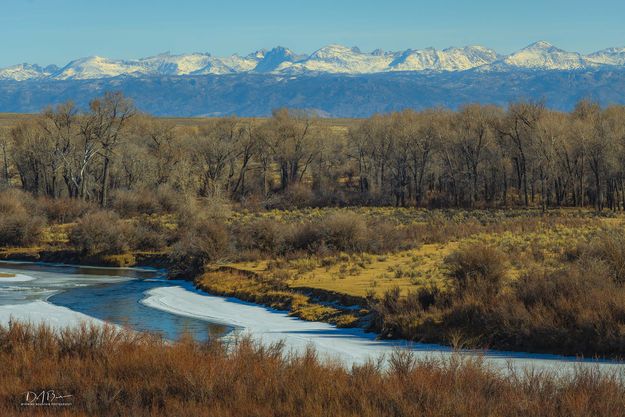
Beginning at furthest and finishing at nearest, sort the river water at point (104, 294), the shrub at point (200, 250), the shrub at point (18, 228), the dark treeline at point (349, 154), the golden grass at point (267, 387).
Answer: the dark treeline at point (349, 154) < the shrub at point (18, 228) < the shrub at point (200, 250) < the river water at point (104, 294) < the golden grass at point (267, 387)

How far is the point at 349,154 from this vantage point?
315ft

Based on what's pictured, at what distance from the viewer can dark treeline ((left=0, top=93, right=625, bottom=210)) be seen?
74.2m

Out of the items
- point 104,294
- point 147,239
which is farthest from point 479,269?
point 147,239

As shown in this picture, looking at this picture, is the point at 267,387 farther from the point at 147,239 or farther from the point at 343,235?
the point at 147,239

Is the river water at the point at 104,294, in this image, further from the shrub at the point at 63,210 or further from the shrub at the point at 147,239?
the shrub at the point at 63,210

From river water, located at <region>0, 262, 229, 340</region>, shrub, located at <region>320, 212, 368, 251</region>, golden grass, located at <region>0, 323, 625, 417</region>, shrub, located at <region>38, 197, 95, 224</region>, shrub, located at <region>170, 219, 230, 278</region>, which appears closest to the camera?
golden grass, located at <region>0, 323, 625, 417</region>

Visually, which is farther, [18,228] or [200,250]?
[18,228]

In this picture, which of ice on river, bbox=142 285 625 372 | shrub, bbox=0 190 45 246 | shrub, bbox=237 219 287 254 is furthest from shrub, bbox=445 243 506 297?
shrub, bbox=0 190 45 246

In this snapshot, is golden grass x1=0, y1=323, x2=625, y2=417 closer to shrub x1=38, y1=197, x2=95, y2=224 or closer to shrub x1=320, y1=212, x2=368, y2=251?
shrub x1=320, y1=212, x2=368, y2=251

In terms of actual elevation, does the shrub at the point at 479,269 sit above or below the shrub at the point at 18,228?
above

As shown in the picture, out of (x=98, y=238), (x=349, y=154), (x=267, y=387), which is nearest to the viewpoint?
(x=267, y=387)

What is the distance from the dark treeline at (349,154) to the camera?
7425 centimetres

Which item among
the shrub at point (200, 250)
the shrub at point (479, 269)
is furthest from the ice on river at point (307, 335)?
the shrub at point (200, 250)

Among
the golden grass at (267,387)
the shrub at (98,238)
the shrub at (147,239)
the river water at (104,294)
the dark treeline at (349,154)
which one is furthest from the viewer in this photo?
the dark treeline at (349,154)
